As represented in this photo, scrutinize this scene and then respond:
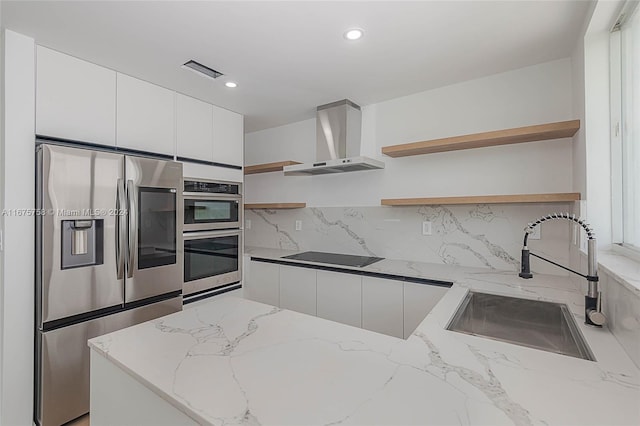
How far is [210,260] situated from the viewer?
2.71 metres

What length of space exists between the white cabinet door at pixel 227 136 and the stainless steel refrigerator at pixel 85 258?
2.35 ft

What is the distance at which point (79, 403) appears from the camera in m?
1.84

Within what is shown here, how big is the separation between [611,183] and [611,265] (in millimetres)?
592

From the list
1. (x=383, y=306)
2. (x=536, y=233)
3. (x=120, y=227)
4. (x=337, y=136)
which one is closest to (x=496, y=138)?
(x=536, y=233)

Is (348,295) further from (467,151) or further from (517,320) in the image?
(467,151)

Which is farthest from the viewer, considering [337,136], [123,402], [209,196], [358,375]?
[337,136]

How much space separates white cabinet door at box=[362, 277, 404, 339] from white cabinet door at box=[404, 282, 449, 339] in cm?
4

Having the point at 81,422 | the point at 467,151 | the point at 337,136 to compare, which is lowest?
the point at 81,422

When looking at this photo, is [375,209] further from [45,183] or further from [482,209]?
[45,183]

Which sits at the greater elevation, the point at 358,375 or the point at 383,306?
the point at 358,375

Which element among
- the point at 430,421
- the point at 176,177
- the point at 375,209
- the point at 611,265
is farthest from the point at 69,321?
the point at 611,265

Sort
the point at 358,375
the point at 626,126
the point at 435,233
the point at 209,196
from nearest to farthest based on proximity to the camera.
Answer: the point at 358,375 < the point at 626,126 < the point at 435,233 < the point at 209,196

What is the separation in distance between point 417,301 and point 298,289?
3.50ft

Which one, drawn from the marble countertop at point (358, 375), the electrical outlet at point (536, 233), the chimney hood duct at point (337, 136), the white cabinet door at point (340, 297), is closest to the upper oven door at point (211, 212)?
the chimney hood duct at point (337, 136)
